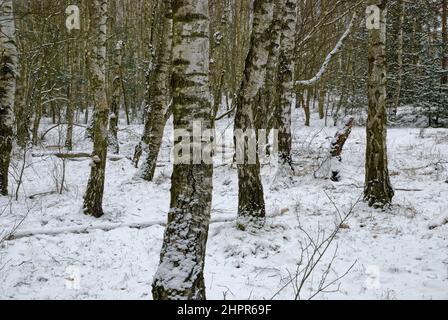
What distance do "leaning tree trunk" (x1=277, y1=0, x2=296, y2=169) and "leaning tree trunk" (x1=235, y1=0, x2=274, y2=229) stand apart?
354 cm

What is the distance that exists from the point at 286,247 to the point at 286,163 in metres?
4.06

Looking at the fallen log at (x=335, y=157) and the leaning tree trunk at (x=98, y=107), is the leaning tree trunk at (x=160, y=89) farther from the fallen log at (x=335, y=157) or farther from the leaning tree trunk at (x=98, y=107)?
the fallen log at (x=335, y=157)

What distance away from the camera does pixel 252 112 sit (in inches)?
220

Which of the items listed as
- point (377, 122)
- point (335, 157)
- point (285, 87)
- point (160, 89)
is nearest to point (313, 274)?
point (377, 122)

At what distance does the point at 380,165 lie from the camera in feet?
21.0

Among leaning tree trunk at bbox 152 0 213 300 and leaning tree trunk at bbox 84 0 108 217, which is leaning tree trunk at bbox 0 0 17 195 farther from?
leaning tree trunk at bbox 152 0 213 300

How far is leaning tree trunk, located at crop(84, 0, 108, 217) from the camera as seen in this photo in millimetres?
6352

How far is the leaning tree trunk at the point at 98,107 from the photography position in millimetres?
6352

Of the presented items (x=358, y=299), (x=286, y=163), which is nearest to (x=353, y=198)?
(x=286, y=163)

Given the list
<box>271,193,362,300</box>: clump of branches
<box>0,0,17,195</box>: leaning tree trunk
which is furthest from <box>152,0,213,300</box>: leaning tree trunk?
<box>0,0,17,195</box>: leaning tree trunk

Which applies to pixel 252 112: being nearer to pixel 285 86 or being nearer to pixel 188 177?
pixel 188 177

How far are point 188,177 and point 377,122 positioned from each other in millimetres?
4505

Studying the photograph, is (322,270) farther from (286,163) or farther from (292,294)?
(286,163)

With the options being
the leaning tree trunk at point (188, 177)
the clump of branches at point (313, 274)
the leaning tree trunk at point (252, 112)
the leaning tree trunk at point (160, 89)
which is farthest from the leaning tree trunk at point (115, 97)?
the leaning tree trunk at point (188, 177)
